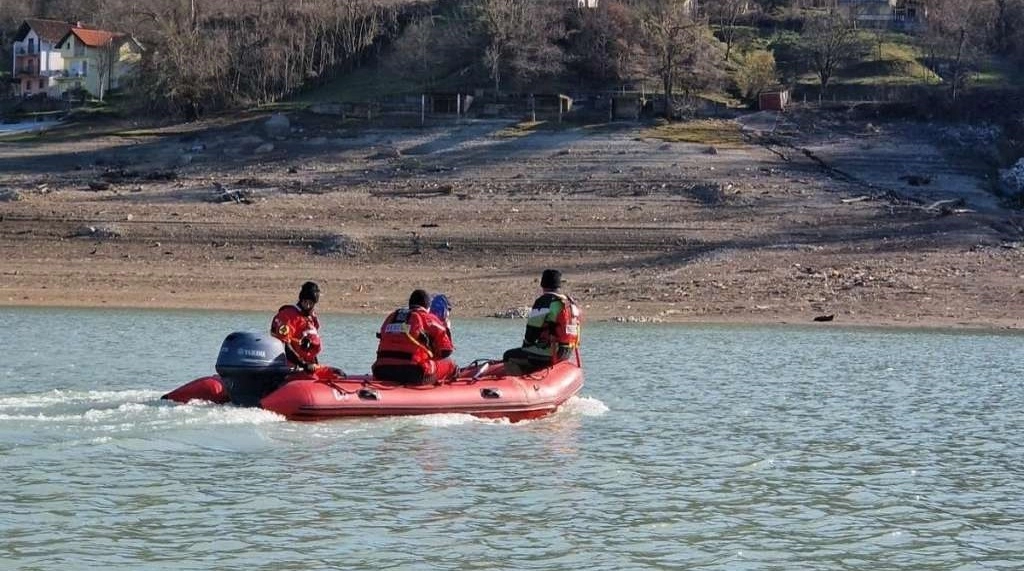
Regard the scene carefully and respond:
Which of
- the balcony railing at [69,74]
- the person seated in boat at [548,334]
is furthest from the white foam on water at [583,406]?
the balcony railing at [69,74]

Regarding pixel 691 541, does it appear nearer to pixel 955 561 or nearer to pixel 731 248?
pixel 955 561

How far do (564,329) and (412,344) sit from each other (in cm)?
216

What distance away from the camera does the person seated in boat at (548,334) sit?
56.0ft

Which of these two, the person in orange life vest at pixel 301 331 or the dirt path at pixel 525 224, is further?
the dirt path at pixel 525 224

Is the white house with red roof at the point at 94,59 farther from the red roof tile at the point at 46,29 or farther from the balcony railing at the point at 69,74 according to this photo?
the red roof tile at the point at 46,29

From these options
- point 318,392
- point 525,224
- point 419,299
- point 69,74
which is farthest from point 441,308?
point 69,74

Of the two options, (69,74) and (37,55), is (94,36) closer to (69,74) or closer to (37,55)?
(69,74)

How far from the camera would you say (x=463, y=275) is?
30500mm

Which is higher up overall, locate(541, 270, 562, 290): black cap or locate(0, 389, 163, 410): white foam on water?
locate(541, 270, 562, 290): black cap

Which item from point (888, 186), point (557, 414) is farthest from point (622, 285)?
point (557, 414)

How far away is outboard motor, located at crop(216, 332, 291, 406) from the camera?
49.5 ft

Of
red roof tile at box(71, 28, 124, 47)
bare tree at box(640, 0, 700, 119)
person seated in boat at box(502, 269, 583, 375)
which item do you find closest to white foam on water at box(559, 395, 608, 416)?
person seated in boat at box(502, 269, 583, 375)

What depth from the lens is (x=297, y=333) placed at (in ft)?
51.1

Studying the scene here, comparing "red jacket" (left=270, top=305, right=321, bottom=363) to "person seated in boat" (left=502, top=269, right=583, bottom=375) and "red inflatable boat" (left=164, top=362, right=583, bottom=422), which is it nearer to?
"red inflatable boat" (left=164, top=362, right=583, bottom=422)
